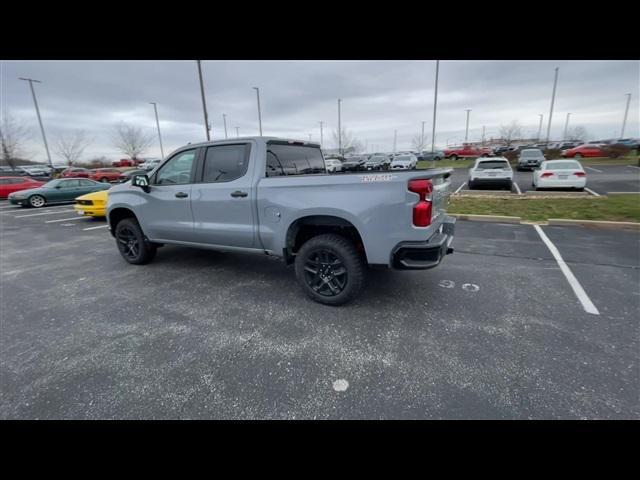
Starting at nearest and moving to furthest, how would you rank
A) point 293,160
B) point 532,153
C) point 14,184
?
point 293,160, point 14,184, point 532,153

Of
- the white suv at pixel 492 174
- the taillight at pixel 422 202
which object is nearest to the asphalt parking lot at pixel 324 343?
the taillight at pixel 422 202

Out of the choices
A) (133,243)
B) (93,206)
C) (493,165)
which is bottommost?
(133,243)

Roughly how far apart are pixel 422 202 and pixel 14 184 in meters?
24.2

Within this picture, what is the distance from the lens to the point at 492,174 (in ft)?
39.8

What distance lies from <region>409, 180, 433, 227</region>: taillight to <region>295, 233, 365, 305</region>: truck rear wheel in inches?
32.2

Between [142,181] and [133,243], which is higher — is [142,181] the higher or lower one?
the higher one

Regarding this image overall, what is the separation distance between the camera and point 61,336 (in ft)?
10.4

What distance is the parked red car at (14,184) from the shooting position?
17.2 metres

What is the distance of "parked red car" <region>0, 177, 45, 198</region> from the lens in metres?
17.2

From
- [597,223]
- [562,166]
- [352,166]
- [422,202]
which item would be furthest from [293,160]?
[352,166]

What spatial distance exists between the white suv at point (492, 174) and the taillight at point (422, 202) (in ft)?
36.1

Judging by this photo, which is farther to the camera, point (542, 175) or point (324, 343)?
point (542, 175)

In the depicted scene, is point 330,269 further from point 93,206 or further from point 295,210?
point 93,206
